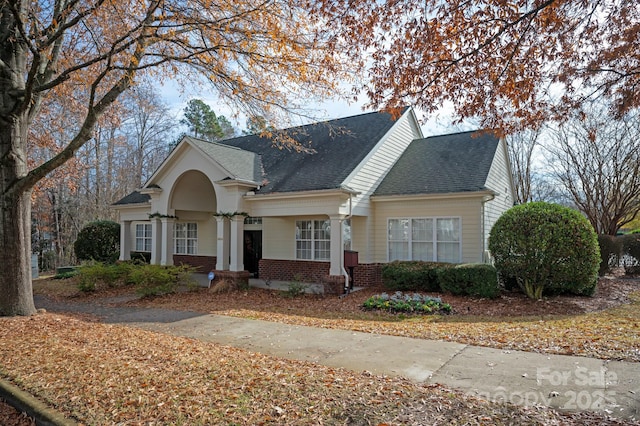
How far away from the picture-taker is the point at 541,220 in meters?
11.3

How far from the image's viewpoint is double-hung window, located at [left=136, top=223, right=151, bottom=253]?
22.6 metres

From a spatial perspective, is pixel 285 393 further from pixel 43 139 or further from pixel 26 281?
pixel 43 139

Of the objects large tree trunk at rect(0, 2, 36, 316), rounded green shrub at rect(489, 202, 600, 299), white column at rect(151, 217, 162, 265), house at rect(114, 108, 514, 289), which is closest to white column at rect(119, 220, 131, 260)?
white column at rect(151, 217, 162, 265)

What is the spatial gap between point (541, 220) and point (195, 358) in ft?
32.2

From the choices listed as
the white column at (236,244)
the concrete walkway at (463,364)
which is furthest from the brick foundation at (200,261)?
the concrete walkway at (463,364)

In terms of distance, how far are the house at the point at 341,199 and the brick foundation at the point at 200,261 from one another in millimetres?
2087

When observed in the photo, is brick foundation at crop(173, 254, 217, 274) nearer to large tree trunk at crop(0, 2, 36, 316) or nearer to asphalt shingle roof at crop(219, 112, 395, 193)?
asphalt shingle roof at crop(219, 112, 395, 193)

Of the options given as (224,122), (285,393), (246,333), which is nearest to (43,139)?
(246,333)

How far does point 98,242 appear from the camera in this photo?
74.4 ft

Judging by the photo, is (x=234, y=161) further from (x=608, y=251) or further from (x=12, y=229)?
(x=608, y=251)

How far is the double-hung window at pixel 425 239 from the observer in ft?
45.3

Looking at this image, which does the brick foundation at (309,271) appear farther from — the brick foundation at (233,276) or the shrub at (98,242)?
the shrub at (98,242)

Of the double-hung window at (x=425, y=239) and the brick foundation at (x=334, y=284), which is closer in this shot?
the brick foundation at (x=334, y=284)

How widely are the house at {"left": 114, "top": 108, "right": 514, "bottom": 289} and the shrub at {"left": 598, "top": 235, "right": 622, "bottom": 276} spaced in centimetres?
410
